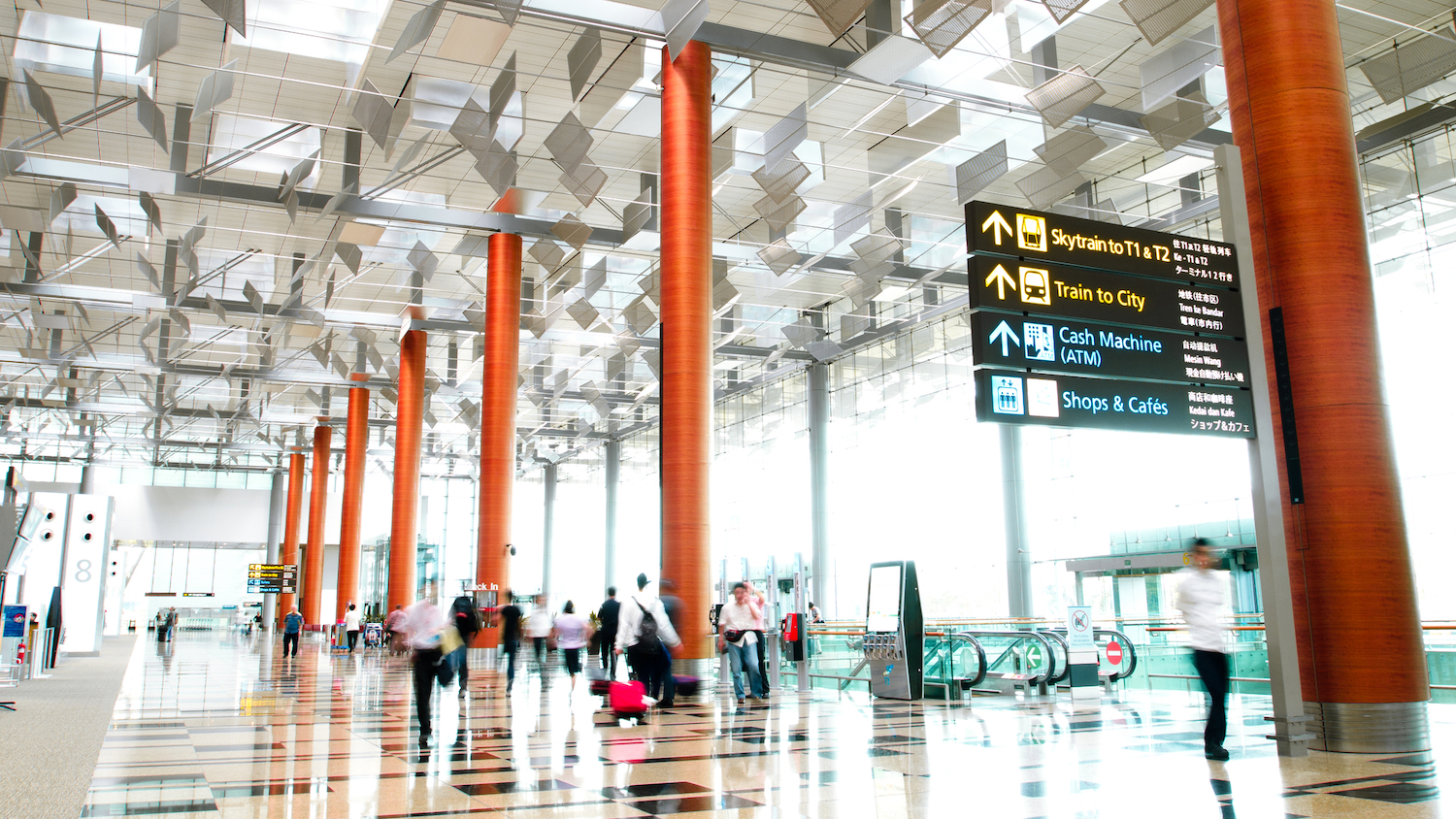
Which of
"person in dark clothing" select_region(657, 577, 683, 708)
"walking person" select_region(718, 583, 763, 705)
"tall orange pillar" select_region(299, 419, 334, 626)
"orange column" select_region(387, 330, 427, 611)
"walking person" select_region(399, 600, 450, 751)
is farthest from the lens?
"tall orange pillar" select_region(299, 419, 334, 626)

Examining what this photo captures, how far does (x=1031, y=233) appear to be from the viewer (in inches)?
310

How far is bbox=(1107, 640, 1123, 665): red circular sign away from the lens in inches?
526

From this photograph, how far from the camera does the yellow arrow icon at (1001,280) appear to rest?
24.8ft

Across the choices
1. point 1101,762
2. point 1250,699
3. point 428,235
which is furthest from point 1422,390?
point 428,235

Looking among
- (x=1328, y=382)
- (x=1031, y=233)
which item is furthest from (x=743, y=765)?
(x=1328, y=382)

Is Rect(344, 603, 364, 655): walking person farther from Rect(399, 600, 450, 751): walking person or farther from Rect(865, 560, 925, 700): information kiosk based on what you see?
Rect(399, 600, 450, 751): walking person

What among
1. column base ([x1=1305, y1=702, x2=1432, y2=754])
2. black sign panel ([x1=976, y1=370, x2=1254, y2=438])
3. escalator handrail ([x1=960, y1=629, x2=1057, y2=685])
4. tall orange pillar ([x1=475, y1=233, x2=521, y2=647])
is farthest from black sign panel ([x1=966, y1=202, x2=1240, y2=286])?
tall orange pillar ([x1=475, y1=233, x2=521, y2=647])

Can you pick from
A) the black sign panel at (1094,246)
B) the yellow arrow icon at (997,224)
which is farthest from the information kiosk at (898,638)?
the yellow arrow icon at (997,224)

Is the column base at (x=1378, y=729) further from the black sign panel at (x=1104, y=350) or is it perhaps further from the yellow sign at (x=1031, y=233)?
the yellow sign at (x=1031, y=233)

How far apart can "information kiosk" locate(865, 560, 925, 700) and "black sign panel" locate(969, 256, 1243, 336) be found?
5.27 metres

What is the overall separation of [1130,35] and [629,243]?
11.1 metres

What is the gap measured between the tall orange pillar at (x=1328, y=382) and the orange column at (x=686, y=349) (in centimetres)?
734

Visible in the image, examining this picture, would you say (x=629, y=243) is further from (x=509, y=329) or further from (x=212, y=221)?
(x=212, y=221)

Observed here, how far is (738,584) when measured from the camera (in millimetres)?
12148
